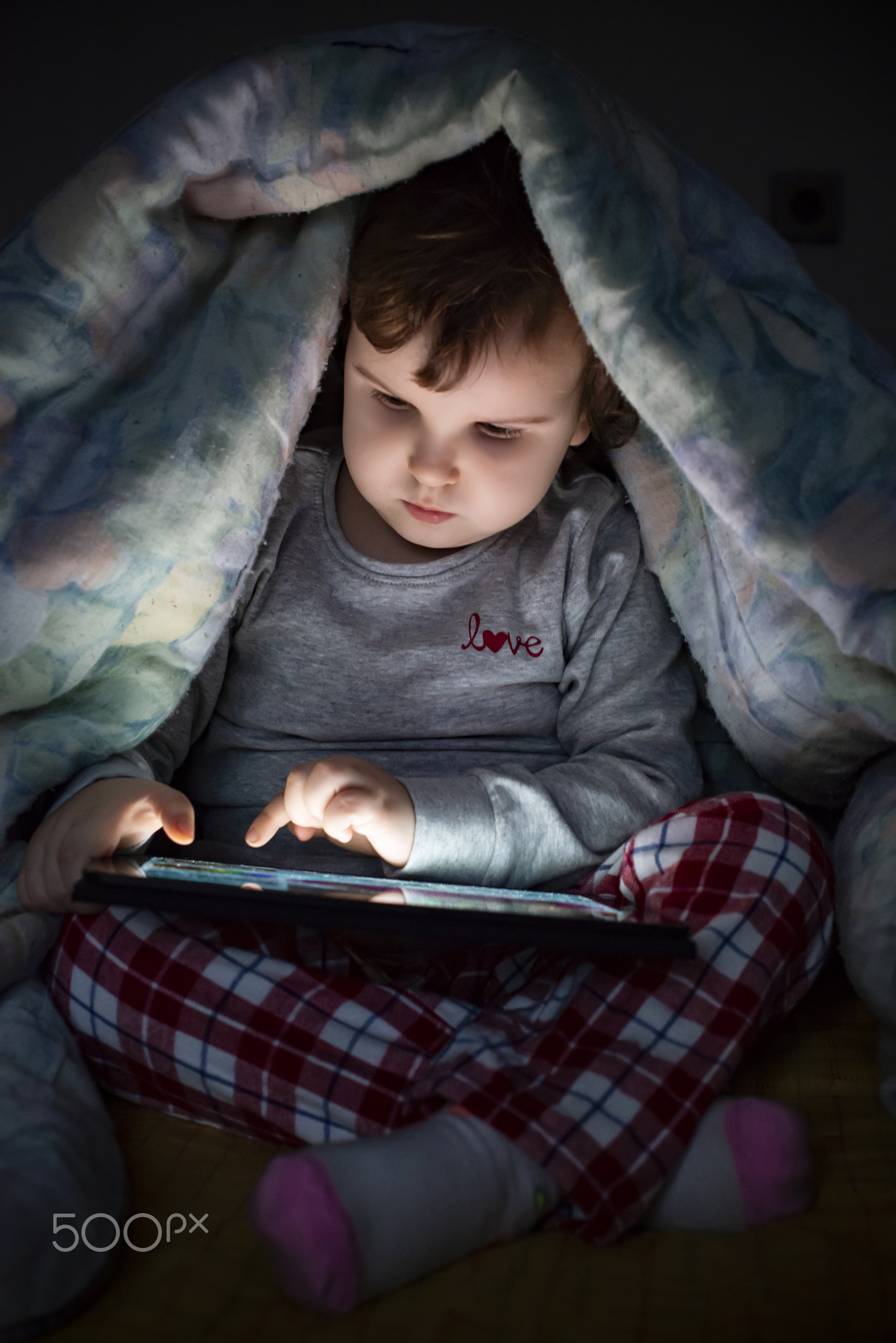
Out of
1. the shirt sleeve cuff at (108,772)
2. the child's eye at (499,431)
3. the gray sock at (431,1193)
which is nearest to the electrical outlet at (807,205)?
the child's eye at (499,431)

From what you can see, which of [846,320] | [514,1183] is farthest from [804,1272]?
[846,320]

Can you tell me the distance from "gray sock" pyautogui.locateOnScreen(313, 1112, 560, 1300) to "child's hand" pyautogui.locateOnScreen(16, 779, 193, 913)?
28 cm

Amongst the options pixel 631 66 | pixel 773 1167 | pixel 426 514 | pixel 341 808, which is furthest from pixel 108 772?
pixel 631 66

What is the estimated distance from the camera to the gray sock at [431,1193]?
0.52 metres

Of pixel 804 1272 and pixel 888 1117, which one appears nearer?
pixel 804 1272

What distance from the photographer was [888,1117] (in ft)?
2.19

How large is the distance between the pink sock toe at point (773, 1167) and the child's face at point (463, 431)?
483 millimetres

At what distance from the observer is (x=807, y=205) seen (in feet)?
3.90

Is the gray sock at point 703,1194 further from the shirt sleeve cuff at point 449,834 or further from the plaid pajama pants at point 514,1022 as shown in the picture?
the shirt sleeve cuff at point 449,834

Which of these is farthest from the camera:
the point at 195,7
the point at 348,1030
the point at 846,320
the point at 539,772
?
the point at 195,7

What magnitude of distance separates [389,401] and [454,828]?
0.34m

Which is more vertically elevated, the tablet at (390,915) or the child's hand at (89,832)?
the tablet at (390,915)

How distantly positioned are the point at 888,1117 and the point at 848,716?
0.27 m

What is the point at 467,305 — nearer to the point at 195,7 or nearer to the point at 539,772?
the point at 539,772
